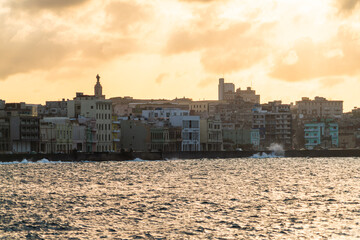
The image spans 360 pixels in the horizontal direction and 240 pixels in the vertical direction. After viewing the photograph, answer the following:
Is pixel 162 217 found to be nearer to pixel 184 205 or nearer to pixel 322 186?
pixel 184 205

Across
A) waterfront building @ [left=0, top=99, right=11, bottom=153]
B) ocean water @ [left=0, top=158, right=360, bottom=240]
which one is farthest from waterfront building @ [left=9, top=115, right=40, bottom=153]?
ocean water @ [left=0, top=158, right=360, bottom=240]

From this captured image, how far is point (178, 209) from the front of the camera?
70.6 metres

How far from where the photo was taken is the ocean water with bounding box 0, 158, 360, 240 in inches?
2224

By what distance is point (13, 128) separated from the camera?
620 feet

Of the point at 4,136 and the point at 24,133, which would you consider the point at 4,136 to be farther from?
the point at 24,133

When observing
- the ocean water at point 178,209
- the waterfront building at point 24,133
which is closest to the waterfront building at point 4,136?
the waterfront building at point 24,133

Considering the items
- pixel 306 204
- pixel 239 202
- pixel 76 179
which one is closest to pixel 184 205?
pixel 239 202

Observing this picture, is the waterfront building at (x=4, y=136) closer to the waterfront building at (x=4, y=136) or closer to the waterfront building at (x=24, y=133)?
the waterfront building at (x=4, y=136)

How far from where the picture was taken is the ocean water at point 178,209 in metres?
56.5

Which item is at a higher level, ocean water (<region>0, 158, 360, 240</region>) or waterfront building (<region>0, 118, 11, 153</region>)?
waterfront building (<region>0, 118, 11, 153</region>)

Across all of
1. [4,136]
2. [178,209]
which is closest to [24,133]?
[4,136]

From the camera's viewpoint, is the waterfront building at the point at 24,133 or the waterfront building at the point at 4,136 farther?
the waterfront building at the point at 24,133

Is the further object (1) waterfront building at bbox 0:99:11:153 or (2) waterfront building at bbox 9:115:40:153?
(2) waterfront building at bbox 9:115:40:153

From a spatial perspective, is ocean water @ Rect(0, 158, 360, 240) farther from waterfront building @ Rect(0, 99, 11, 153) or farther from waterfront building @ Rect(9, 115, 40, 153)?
waterfront building @ Rect(9, 115, 40, 153)
